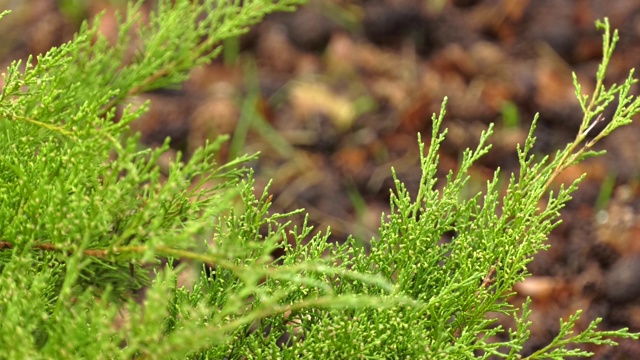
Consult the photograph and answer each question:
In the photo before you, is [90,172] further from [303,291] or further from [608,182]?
[608,182]

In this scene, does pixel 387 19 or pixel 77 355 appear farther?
pixel 387 19

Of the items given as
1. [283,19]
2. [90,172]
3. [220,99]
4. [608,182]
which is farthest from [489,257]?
[283,19]

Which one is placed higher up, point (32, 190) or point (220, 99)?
point (32, 190)

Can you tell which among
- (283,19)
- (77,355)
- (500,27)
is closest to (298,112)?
(283,19)

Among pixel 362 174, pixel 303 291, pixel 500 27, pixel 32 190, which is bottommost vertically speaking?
pixel 362 174

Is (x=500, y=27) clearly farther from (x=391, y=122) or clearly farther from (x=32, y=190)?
(x=32, y=190)

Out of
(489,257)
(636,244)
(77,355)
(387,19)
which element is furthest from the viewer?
(387,19)

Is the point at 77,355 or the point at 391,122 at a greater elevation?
the point at 77,355

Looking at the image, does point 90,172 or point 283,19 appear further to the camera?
point 283,19

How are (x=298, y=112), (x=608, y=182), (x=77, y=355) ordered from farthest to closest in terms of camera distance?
1. (x=298, y=112)
2. (x=608, y=182)
3. (x=77, y=355)
